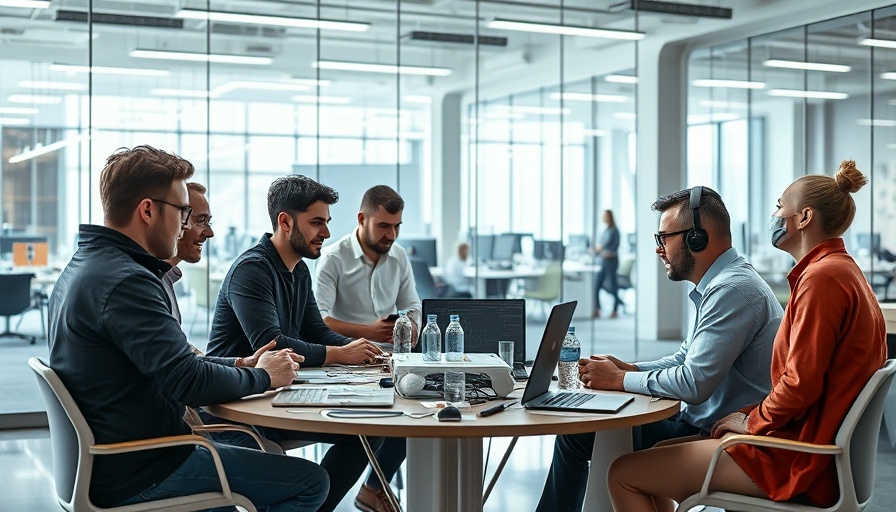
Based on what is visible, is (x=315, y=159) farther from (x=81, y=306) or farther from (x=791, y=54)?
(x=81, y=306)

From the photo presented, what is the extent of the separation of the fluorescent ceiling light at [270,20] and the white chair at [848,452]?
622 centimetres

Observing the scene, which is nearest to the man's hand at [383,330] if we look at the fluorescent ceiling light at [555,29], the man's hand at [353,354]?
the man's hand at [353,354]

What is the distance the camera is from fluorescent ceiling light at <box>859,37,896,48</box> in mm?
9000

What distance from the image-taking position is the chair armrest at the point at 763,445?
274 cm

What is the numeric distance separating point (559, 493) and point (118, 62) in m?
5.34

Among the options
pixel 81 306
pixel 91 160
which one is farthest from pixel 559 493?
pixel 91 160

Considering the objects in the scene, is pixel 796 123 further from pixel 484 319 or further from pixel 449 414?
pixel 449 414

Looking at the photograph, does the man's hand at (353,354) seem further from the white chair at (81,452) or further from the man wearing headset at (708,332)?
the white chair at (81,452)

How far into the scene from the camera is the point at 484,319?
3754mm

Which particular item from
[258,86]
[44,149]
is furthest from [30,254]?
[258,86]

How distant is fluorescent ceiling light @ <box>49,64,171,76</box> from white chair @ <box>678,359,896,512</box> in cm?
593

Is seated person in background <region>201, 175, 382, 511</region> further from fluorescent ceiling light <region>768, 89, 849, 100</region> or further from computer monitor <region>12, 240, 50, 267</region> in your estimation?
fluorescent ceiling light <region>768, 89, 849, 100</region>

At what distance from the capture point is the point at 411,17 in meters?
10.0

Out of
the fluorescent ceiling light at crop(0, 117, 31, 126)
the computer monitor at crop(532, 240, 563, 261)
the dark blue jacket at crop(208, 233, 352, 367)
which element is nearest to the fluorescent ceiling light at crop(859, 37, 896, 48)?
the computer monitor at crop(532, 240, 563, 261)
